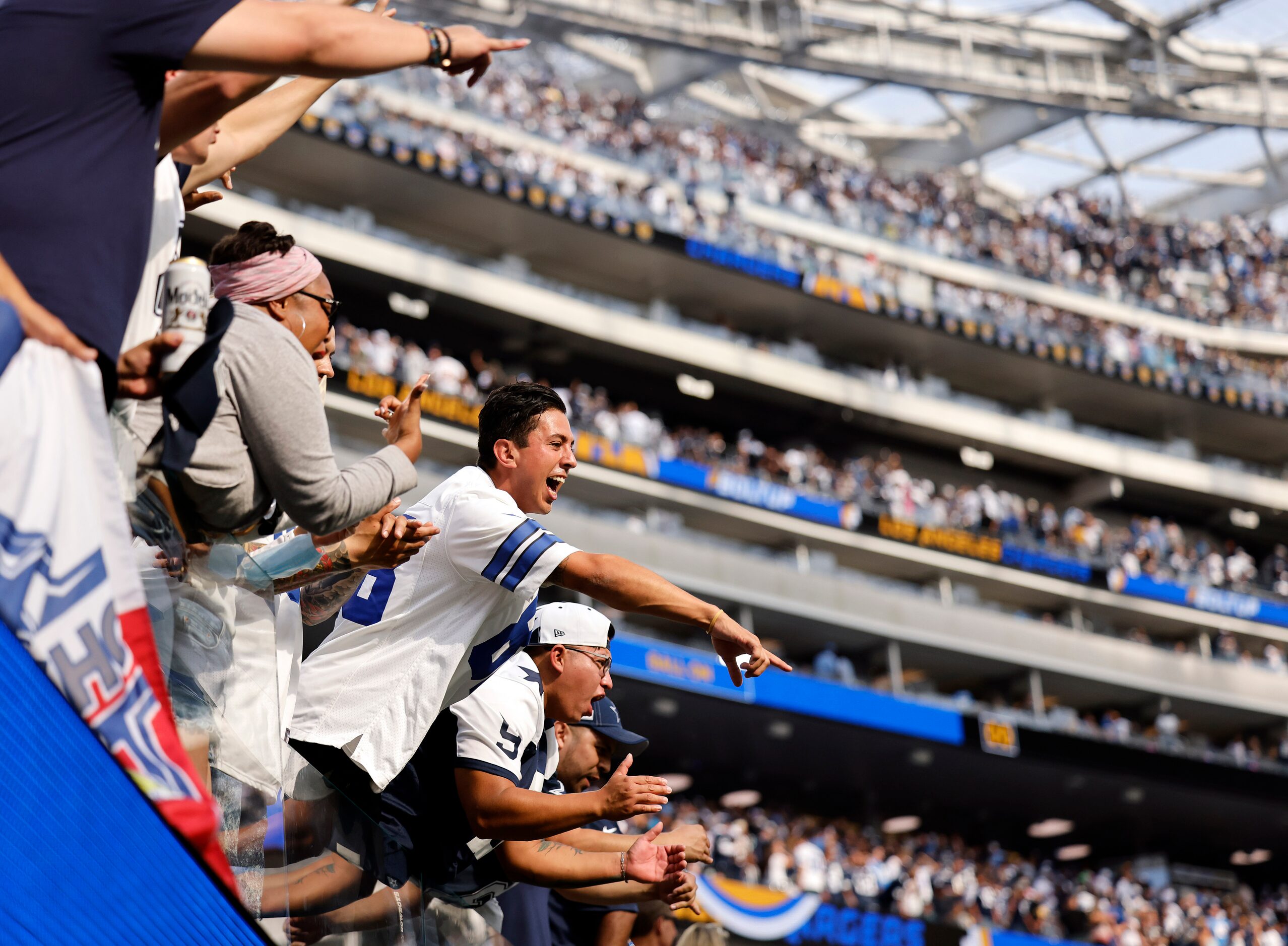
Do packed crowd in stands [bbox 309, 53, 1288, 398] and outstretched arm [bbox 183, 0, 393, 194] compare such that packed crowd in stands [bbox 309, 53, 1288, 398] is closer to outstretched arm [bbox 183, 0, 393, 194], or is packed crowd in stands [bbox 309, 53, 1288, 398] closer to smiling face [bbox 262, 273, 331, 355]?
outstretched arm [bbox 183, 0, 393, 194]

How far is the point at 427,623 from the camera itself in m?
3.18

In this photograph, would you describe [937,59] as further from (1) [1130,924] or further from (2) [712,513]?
(1) [1130,924]

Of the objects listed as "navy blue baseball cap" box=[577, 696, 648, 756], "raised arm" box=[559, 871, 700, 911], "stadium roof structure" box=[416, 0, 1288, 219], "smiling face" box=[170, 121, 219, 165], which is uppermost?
"smiling face" box=[170, 121, 219, 165]

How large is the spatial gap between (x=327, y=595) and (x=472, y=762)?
54 centimetres

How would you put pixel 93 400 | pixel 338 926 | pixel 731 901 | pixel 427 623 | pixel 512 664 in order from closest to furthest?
pixel 93 400 < pixel 338 926 < pixel 427 623 < pixel 512 664 < pixel 731 901

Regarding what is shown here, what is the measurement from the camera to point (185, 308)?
2.13 metres

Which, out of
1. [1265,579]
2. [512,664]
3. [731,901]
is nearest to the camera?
[512,664]

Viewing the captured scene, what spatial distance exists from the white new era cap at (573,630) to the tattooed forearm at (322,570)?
0.85m

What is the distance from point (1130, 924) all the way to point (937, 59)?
2325 cm

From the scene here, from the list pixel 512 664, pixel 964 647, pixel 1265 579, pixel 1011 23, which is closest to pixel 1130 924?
pixel 964 647

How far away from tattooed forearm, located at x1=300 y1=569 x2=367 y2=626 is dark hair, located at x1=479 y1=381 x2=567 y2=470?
1.58 feet

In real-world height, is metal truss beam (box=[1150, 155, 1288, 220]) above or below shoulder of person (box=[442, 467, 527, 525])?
below

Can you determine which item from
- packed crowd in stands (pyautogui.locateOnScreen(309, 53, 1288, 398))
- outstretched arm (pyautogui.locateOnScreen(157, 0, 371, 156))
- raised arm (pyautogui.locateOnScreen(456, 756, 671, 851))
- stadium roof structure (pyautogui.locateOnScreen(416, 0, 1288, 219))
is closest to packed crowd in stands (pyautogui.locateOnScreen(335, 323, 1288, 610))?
packed crowd in stands (pyautogui.locateOnScreen(309, 53, 1288, 398))

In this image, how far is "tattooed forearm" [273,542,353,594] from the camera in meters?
2.81
